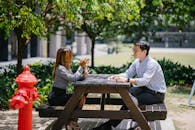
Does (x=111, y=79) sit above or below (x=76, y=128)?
above

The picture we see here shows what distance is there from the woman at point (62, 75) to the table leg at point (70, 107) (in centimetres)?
36

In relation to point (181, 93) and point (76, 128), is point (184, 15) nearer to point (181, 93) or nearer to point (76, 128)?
point (181, 93)

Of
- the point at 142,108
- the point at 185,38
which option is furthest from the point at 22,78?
the point at 185,38

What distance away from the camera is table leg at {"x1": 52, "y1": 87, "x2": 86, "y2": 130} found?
6035 mm

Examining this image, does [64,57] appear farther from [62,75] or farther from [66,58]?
[62,75]

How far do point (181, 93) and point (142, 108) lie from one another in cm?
686

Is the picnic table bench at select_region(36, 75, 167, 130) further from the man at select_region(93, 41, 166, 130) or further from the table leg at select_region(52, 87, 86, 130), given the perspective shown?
the man at select_region(93, 41, 166, 130)

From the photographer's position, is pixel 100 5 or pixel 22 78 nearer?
pixel 22 78

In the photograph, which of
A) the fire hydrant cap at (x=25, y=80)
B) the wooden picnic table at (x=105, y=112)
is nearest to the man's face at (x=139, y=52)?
the wooden picnic table at (x=105, y=112)

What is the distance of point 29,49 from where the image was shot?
105 feet

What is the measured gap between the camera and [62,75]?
6461mm

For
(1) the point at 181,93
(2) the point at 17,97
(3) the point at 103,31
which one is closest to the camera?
(2) the point at 17,97

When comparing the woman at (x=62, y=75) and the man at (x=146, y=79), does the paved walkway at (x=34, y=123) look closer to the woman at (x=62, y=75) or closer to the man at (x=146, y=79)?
the man at (x=146, y=79)

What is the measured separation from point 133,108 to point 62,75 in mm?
1274
